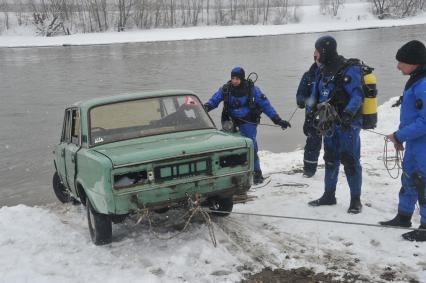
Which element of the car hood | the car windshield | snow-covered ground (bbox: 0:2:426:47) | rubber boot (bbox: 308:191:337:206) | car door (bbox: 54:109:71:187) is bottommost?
rubber boot (bbox: 308:191:337:206)

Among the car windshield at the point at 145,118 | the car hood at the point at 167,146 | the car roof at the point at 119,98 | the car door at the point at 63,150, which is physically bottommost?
the car door at the point at 63,150

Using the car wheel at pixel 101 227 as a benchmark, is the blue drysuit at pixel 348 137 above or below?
above

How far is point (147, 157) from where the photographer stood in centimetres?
479

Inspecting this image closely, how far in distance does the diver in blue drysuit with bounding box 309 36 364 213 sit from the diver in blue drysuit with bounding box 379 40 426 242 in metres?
0.69

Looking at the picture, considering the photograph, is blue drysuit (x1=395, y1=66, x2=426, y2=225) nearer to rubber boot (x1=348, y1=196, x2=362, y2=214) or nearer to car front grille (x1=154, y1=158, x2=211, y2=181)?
rubber boot (x1=348, y1=196, x2=362, y2=214)

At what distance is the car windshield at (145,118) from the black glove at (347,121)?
61.2 inches

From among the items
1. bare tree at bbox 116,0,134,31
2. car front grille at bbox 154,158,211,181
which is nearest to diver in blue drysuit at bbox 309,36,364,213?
car front grille at bbox 154,158,211,181

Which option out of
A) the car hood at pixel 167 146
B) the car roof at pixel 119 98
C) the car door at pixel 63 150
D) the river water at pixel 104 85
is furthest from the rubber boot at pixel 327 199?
the river water at pixel 104 85

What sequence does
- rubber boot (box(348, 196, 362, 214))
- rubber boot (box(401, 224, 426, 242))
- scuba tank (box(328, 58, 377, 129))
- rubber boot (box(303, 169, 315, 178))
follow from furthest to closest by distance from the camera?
rubber boot (box(303, 169, 315, 178)) < rubber boot (box(348, 196, 362, 214)) < scuba tank (box(328, 58, 377, 129)) < rubber boot (box(401, 224, 426, 242))

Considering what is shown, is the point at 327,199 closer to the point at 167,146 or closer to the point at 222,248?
the point at 222,248

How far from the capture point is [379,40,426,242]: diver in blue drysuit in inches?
184

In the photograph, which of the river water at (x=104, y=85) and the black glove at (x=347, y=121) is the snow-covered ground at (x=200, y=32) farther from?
the black glove at (x=347, y=121)

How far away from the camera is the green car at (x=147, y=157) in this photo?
4.76 meters

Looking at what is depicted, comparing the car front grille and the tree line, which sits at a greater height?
the tree line
